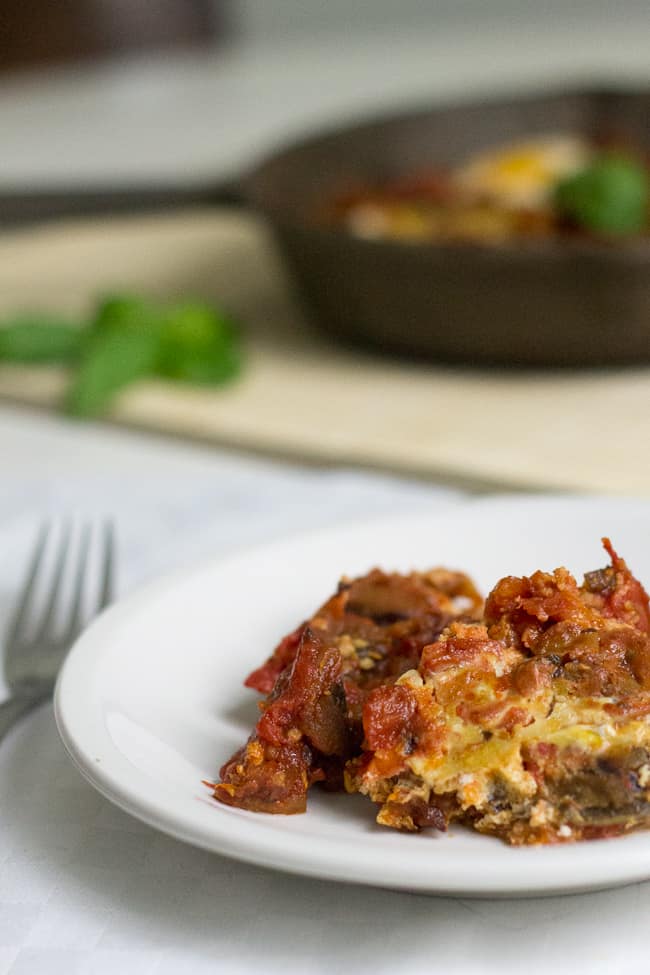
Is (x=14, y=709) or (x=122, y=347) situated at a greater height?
(x=14, y=709)

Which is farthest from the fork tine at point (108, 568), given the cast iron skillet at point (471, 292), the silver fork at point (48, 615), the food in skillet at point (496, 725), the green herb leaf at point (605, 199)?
the green herb leaf at point (605, 199)

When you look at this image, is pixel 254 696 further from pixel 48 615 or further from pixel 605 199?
pixel 605 199

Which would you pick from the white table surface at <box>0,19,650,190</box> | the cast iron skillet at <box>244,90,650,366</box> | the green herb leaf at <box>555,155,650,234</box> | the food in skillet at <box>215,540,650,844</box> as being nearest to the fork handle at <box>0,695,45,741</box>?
the food in skillet at <box>215,540,650,844</box>

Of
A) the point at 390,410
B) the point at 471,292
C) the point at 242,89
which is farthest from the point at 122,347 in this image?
the point at 242,89

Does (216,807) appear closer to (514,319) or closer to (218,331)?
(514,319)

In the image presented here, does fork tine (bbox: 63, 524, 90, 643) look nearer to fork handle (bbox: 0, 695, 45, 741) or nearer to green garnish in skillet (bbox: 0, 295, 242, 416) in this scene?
fork handle (bbox: 0, 695, 45, 741)

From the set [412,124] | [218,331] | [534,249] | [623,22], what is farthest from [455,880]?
[623,22]

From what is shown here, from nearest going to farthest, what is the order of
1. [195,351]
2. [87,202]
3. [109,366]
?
1. [109,366]
2. [195,351]
3. [87,202]
